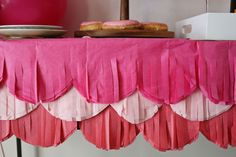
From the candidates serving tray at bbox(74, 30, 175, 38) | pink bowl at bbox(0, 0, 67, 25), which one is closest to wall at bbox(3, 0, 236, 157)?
pink bowl at bbox(0, 0, 67, 25)

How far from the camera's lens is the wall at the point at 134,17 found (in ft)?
3.41

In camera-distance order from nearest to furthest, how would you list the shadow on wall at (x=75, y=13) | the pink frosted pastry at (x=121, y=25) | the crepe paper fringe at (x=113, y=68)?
1. the crepe paper fringe at (x=113, y=68)
2. the pink frosted pastry at (x=121, y=25)
3. the shadow on wall at (x=75, y=13)

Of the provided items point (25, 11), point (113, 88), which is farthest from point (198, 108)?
point (25, 11)

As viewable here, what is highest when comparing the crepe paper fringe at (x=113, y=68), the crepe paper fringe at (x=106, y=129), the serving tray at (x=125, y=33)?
the serving tray at (x=125, y=33)

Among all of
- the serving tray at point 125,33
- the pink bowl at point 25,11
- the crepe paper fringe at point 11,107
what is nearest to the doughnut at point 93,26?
the serving tray at point 125,33

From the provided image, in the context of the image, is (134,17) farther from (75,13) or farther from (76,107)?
(76,107)

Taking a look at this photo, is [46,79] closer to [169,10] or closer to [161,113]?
[161,113]

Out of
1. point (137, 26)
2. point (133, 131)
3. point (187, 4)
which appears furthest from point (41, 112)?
point (187, 4)

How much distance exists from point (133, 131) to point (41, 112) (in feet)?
0.64

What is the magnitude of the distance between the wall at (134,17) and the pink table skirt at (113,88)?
1.46ft

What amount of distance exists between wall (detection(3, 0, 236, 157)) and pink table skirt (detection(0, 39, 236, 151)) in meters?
0.45

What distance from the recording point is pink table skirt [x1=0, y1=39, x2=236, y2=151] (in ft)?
1.99

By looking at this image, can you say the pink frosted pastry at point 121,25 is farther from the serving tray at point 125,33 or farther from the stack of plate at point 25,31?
the stack of plate at point 25,31

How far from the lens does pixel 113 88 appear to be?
610 mm
